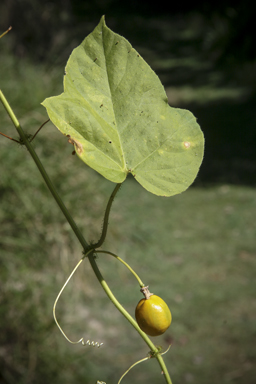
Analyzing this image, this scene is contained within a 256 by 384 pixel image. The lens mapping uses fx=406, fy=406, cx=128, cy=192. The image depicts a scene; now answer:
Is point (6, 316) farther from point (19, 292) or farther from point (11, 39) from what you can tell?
point (11, 39)

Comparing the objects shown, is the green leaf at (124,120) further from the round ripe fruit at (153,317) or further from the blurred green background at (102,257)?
the blurred green background at (102,257)

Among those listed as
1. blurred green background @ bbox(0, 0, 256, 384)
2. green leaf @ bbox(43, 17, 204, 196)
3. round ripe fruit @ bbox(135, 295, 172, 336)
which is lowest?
blurred green background @ bbox(0, 0, 256, 384)

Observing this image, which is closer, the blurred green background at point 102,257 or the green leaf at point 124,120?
the green leaf at point 124,120

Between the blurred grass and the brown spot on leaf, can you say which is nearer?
the brown spot on leaf

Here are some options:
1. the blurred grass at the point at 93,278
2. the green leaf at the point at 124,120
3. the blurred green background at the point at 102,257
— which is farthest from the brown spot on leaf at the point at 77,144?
the blurred green background at the point at 102,257

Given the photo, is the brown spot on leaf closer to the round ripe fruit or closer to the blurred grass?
the round ripe fruit

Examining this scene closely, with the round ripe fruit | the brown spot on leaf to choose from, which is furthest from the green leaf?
the round ripe fruit
